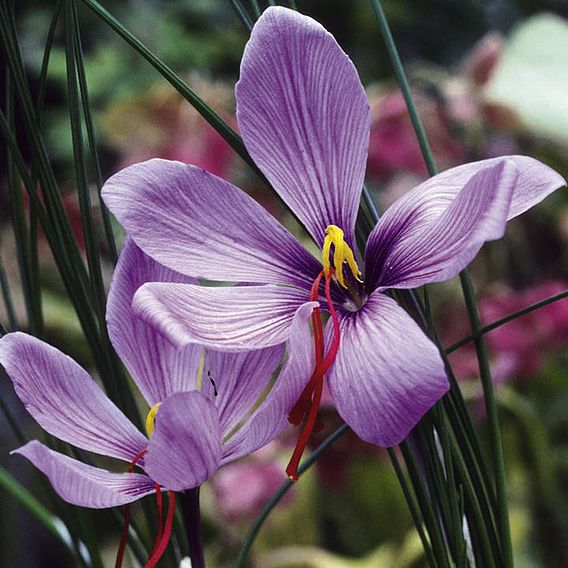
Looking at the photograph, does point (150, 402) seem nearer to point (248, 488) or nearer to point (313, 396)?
point (313, 396)

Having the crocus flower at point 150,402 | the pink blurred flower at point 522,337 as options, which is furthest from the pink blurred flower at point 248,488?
the crocus flower at point 150,402

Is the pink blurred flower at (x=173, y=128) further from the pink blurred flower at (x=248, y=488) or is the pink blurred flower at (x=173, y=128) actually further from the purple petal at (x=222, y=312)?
the purple petal at (x=222, y=312)

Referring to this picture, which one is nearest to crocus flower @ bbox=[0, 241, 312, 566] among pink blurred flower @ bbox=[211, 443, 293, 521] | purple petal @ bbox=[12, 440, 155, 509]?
purple petal @ bbox=[12, 440, 155, 509]

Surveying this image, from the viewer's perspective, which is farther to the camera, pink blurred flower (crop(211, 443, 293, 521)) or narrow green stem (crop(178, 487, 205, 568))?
pink blurred flower (crop(211, 443, 293, 521))

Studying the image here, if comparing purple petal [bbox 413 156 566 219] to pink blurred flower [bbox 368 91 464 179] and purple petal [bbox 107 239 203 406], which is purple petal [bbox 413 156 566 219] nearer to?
purple petal [bbox 107 239 203 406]

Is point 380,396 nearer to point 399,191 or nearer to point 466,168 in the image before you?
point 466,168

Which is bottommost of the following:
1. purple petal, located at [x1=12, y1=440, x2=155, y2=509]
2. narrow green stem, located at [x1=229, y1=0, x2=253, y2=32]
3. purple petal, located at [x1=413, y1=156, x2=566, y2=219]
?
purple petal, located at [x1=12, y1=440, x2=155, y2=509]

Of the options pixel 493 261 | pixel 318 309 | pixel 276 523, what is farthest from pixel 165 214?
pixel 493 261

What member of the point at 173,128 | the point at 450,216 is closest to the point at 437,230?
the point at 450,216
